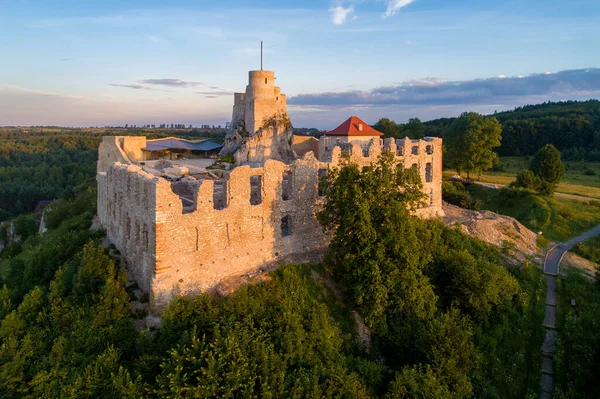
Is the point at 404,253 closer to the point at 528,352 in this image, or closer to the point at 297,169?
the point at 297,169

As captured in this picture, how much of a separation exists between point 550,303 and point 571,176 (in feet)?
154

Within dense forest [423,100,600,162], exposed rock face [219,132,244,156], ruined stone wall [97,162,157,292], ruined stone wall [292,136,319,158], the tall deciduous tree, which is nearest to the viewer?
ruined stone wall [97,162,157,292]

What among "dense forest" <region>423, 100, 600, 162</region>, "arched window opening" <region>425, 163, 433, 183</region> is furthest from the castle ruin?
"dense forest" <region>423, 100, 600, 162</region>

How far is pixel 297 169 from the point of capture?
21562 millimetres

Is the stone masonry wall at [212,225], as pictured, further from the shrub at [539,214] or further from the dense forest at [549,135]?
the dense forest at [549,135]

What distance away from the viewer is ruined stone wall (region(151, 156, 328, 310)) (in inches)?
655

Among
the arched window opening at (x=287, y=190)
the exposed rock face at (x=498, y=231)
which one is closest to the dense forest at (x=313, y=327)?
the arched window opening at (x=287, y=190)

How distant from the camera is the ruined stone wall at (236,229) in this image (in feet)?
54.6

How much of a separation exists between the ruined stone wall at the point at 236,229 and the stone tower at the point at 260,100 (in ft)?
50.5

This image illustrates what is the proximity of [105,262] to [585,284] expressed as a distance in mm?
30670

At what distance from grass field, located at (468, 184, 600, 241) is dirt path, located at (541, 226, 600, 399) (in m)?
1.17

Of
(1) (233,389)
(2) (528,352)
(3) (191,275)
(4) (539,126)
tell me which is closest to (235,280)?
(3) (191,275)

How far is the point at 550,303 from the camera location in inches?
1001

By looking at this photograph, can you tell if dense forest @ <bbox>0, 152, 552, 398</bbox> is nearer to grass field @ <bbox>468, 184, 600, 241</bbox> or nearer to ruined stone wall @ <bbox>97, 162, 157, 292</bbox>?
ruined stone wall @ <bbox>97, 162, 157, 292</bbox>
